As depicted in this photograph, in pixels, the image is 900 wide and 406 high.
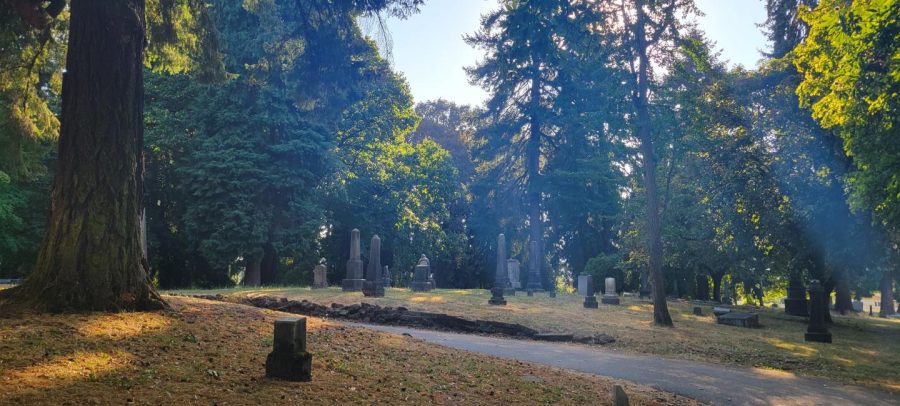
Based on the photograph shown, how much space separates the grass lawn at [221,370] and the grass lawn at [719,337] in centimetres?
549

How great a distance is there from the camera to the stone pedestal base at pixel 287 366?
5953mm

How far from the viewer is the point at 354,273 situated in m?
25.3

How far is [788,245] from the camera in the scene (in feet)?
69.1

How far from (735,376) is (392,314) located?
8911 millimetres

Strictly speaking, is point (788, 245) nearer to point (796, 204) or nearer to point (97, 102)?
point (796, 204)

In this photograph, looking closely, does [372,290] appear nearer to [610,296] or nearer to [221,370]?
[610,296]

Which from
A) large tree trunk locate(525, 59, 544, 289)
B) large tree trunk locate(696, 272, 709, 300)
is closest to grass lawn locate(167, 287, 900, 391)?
large tree trunk locate(525, 59, 544, 289)

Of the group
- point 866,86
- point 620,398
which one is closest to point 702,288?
point 866,86

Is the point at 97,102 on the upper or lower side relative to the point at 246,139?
lower

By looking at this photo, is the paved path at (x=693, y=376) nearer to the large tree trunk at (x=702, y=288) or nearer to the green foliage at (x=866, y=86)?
the green foliage at (x=866, y=86)

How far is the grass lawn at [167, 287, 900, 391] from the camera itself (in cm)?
1253

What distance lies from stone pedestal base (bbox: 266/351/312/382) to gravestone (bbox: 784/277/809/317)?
2447 cm

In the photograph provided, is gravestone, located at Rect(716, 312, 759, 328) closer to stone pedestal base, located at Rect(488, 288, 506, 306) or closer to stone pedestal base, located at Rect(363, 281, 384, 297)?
stone pedestal base, located at Rect(488, 288, 506, 306)

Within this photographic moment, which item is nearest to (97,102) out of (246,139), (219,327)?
(219,327)
